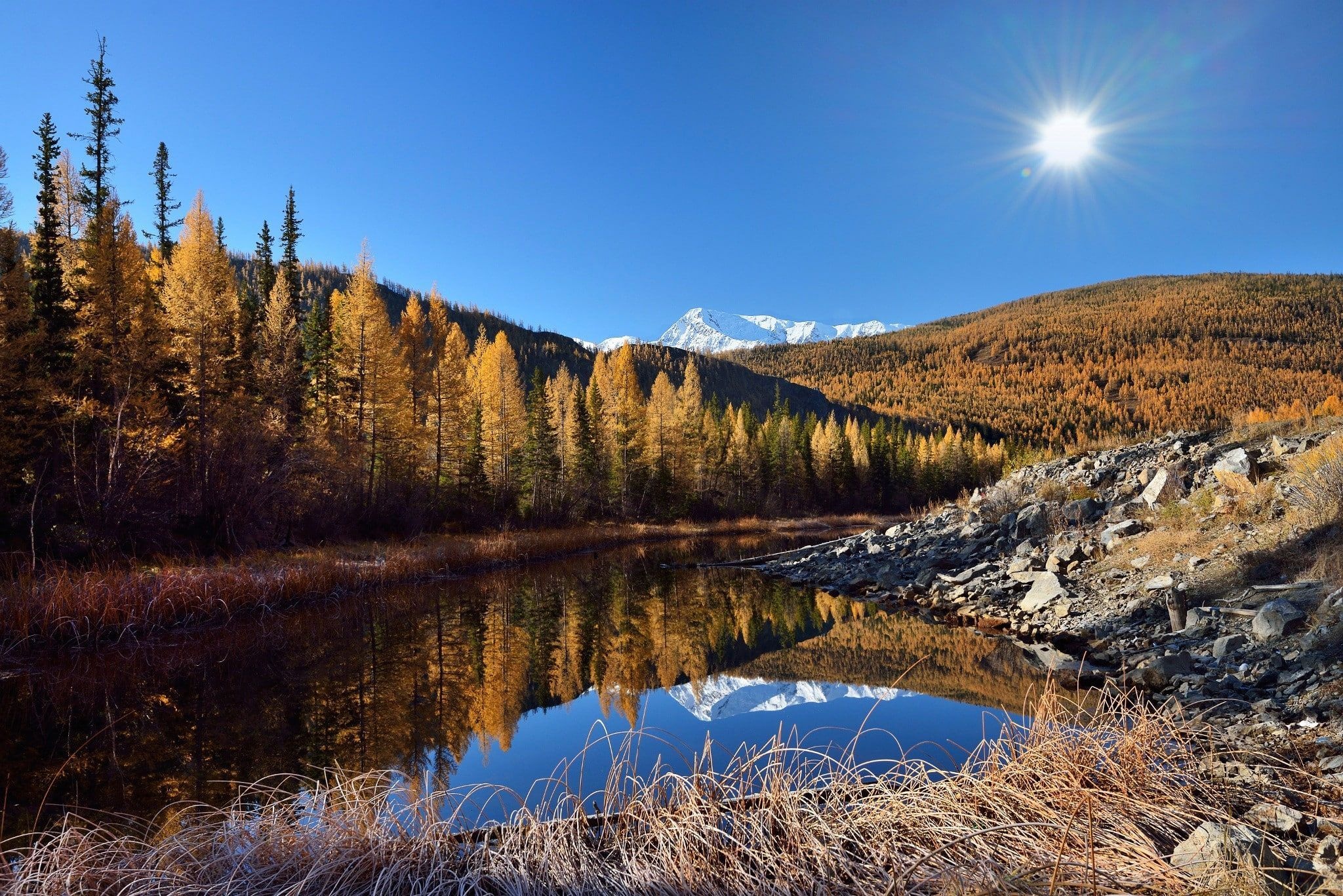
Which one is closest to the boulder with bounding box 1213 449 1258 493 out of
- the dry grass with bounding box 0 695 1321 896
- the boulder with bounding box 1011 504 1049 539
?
the boulder with bounding box 1011 504 1049 539

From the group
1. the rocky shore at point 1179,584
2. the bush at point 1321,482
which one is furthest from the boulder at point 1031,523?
the bush at point 1321,482

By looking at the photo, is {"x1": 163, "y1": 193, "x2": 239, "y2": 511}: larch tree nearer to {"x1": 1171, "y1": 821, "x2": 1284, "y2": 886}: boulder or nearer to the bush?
{"x1": 1171, "y1": 821, "x2": 1284, "y2": 886}: boulder

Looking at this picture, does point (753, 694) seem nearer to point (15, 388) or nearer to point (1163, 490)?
point (1163, 490)

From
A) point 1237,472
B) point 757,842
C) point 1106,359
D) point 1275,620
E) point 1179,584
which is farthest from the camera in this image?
point 1106,359

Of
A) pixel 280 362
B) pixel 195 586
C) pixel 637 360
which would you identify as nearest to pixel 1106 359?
pixel 637 360

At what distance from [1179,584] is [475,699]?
11.2 metres

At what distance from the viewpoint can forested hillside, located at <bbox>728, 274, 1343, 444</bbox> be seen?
9331 cm

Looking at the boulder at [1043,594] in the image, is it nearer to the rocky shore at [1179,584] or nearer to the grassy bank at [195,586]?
the rocky shore at [1179,584]

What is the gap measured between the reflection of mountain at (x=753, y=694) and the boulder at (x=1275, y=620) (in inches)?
168

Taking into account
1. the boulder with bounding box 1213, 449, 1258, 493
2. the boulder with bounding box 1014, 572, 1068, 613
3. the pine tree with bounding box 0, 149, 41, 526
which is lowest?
the boulder with bounding box 1014, 572, 1068, 613

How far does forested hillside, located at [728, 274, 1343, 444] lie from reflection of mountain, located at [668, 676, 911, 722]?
81.1 metres

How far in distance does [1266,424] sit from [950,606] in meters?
9.44

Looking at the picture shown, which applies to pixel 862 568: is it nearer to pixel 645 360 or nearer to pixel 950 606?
pixel 950 606

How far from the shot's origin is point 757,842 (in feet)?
10.6
